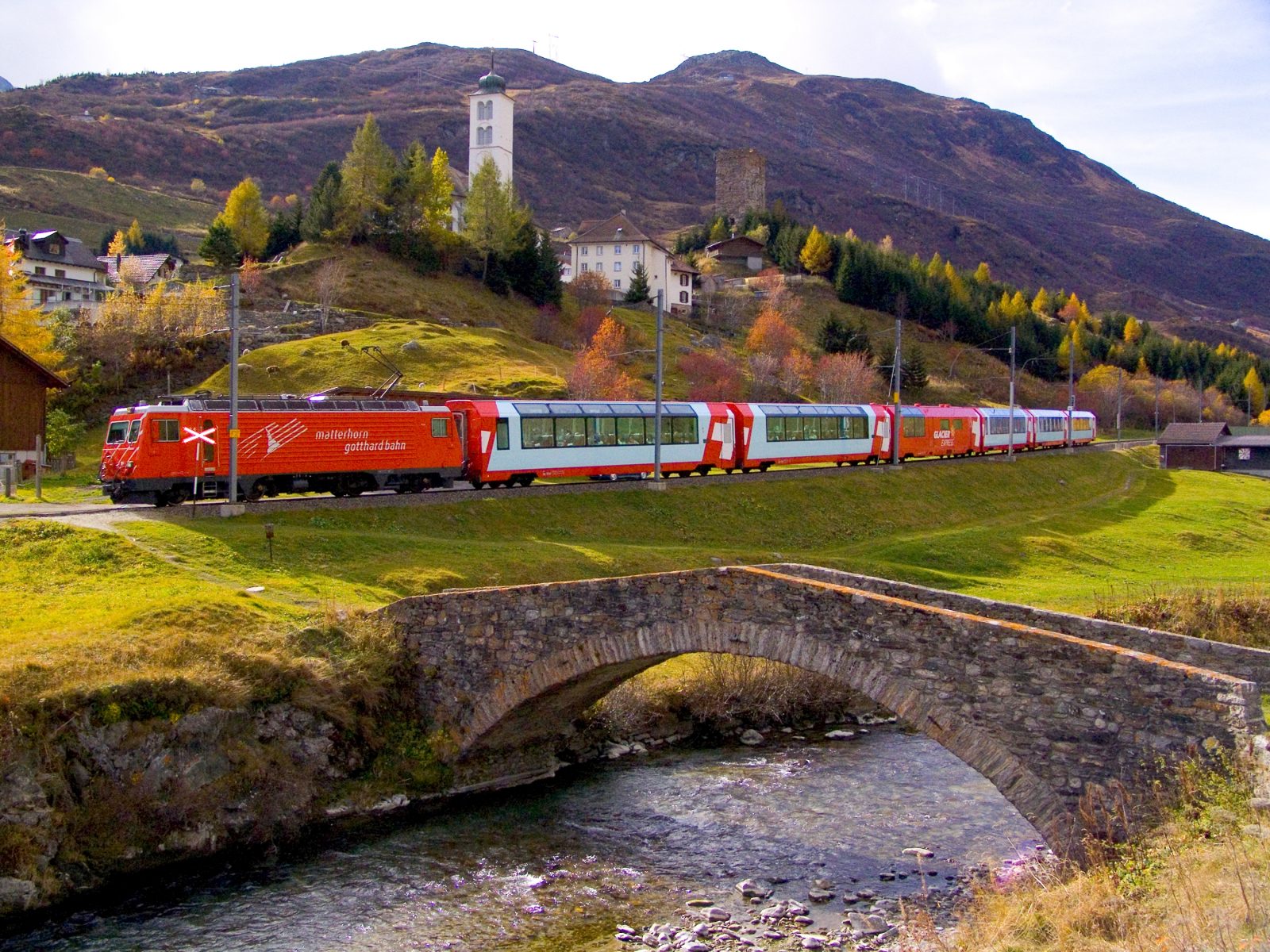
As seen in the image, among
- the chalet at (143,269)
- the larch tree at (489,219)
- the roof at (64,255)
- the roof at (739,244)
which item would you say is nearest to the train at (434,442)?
the larch tree at (489,219)

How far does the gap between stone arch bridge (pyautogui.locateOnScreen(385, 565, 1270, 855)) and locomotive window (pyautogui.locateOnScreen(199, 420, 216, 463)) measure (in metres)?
12.8

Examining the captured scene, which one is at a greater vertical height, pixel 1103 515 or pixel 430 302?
pixel 430 302

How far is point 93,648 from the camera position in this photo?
17.5 meters

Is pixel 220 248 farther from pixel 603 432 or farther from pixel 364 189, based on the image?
pixel 603 432

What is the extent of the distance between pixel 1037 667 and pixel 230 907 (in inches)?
421

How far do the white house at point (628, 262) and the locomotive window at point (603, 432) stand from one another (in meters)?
65.6

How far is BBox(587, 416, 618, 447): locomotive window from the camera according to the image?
39.8 m

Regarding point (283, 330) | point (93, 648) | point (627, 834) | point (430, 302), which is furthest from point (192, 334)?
point (627, 834)

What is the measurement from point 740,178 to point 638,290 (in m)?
76.5

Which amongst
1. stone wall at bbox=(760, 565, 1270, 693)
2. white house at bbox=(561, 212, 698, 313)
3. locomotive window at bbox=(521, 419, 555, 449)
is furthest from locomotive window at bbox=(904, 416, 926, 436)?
white house at bbox=(561, 212, 698, 313)

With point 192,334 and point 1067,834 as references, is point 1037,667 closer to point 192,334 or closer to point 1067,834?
point 1067,834

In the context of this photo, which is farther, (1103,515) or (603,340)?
(603,340)

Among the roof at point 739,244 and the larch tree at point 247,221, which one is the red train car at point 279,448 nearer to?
the larch tree at point 247,221

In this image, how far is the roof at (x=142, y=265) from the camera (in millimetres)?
79500
